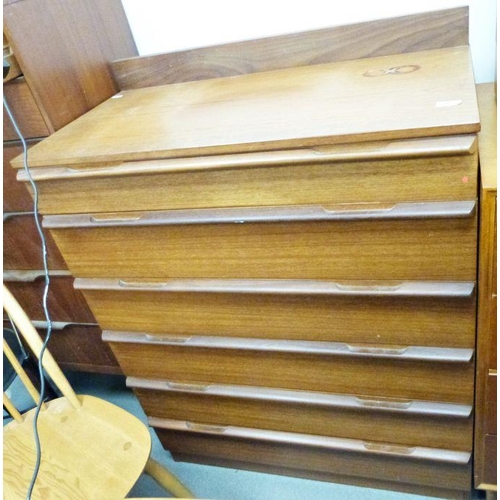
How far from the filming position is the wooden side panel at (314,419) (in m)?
0.91

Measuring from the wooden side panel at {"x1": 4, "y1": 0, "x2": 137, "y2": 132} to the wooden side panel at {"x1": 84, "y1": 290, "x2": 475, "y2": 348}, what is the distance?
1.27ft

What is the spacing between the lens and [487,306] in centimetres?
71

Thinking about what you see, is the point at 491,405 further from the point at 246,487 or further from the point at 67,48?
the point at 67,48

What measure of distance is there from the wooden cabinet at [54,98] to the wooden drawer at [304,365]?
24cm

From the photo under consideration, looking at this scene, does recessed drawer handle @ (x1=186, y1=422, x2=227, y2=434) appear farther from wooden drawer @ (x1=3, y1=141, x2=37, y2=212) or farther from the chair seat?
wooden drawer @ (x1=3, y1=141, x2=37, y2=212)

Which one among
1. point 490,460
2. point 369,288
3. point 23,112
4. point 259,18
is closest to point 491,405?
point 490,460

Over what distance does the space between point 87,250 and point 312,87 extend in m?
0.50

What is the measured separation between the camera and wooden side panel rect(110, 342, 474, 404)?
85 cm

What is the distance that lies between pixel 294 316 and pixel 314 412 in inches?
9.7

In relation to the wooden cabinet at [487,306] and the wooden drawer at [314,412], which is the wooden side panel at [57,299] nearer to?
the wooden drawer at [314,412]

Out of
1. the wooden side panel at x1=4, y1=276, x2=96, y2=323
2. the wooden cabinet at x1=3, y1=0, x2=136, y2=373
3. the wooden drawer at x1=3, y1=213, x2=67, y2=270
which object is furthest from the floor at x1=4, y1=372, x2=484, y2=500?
the wooden drawer at x1=3, y1=213, x2=67, y2=270

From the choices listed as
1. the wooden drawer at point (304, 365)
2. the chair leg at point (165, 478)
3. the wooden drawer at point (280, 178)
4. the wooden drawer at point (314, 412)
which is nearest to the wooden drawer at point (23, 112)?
the wooden drawer at point (280, 178)

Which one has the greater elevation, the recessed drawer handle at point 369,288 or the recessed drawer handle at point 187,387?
the recessed drawer handle at point 369,288

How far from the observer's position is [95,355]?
1.29 metres
